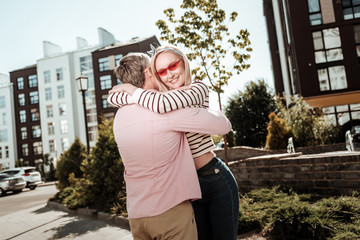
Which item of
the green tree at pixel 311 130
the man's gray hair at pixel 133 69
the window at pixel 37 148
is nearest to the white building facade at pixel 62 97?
the window at pixel 37 148

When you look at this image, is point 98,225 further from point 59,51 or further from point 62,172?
point 59,51

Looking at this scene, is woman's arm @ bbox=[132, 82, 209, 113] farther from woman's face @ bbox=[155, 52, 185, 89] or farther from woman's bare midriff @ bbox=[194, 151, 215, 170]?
woman's bare midriff @ bbox=[194, 151, 215, 170]

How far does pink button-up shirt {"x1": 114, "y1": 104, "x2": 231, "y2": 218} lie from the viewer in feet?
5.06

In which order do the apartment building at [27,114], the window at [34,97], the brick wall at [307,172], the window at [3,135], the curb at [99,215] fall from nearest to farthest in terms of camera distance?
the brick wall at [307,172]
the curb at [99,215]
the apartment building at [27,114]
the window at [34,97]
the window at [3,135]

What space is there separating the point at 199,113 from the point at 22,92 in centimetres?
5915

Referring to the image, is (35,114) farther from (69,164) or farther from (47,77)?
(69,164)

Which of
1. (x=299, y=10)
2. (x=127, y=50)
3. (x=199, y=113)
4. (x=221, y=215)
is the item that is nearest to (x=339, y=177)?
(x=221, y=215)

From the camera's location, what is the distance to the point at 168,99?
1582mm

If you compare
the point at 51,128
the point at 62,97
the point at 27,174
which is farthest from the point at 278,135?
the point at 51,128

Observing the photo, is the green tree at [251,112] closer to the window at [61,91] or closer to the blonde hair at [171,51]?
the blonde hair at [171,51]

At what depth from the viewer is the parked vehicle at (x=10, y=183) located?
62.3ft

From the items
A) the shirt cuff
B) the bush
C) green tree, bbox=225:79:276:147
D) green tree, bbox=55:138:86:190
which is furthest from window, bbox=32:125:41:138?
the shirt cuff

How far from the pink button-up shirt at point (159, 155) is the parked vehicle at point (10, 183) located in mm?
20888

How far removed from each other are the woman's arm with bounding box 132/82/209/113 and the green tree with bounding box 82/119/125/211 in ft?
19.7
